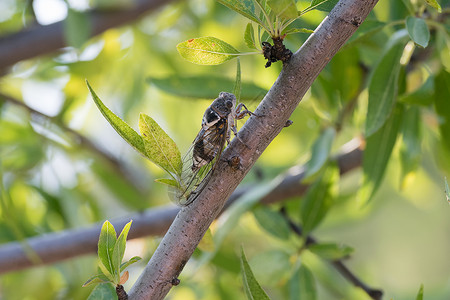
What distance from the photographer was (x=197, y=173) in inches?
20.8

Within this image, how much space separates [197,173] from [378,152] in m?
0.40

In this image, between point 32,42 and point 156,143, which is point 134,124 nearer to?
point 32,42

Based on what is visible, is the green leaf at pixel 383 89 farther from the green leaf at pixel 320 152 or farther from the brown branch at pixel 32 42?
the brown branch at pixel 32 42

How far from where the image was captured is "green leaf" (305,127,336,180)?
80 centimetres

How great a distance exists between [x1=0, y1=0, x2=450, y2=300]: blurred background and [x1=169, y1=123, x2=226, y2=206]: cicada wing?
13.6 inches

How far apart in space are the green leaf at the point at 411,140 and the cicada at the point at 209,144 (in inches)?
15.8

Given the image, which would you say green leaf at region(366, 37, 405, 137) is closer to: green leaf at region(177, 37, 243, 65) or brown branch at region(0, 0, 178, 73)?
green leaf at region(177, 37, 243, 65)

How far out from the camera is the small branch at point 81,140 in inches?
49.1

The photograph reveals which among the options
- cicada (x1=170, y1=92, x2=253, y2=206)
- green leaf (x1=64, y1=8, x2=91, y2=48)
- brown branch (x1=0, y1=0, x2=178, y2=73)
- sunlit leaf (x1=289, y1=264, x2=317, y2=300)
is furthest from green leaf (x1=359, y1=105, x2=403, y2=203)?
brown branch (x1=0, y1=0, x2=178, y2=73)

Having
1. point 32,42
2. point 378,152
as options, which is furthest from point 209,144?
point 32,42

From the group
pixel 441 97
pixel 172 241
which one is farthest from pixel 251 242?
pixel 172 241

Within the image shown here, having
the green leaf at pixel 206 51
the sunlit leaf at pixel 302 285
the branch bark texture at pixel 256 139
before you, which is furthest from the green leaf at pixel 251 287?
the sunlit leaf at pixel 302 285

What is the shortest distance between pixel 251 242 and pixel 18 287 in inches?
23.3

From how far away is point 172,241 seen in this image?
0.47m
